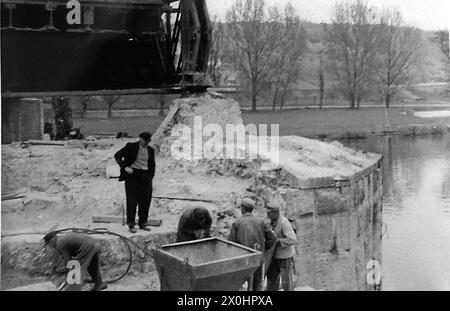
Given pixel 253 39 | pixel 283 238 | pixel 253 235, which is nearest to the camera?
pixel 253 235

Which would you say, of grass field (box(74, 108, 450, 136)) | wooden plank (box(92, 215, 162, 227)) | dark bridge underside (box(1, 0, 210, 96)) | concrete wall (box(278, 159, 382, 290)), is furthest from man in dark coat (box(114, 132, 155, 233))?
grass field (box(74, 108, 450, 136))

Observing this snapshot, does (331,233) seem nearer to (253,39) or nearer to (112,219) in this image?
(112,219)

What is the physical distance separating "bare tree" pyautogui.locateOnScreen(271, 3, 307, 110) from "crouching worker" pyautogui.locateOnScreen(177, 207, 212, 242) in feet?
69.8

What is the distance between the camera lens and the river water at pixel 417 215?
505 inches

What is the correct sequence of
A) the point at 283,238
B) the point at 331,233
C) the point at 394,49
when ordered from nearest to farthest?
the point at 283,238 < the point at 331,233 < the point at 394,49

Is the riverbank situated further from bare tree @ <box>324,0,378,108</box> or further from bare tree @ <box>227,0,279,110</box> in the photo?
bare tree @ <box>227,0,279,110</box>

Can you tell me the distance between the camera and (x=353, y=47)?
98.9 ft

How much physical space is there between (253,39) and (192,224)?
21.4 m

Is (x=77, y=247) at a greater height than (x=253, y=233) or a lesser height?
lesser

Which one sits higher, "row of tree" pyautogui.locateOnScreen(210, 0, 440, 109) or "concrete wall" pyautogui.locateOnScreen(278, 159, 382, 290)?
"row of tree" pyautogui.locateOnScreen(210, 0, 440, 109)

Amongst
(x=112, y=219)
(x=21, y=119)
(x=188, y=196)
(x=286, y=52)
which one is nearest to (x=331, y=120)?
(x=286, y=52)

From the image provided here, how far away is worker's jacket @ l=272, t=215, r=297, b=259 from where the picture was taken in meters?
6.93
